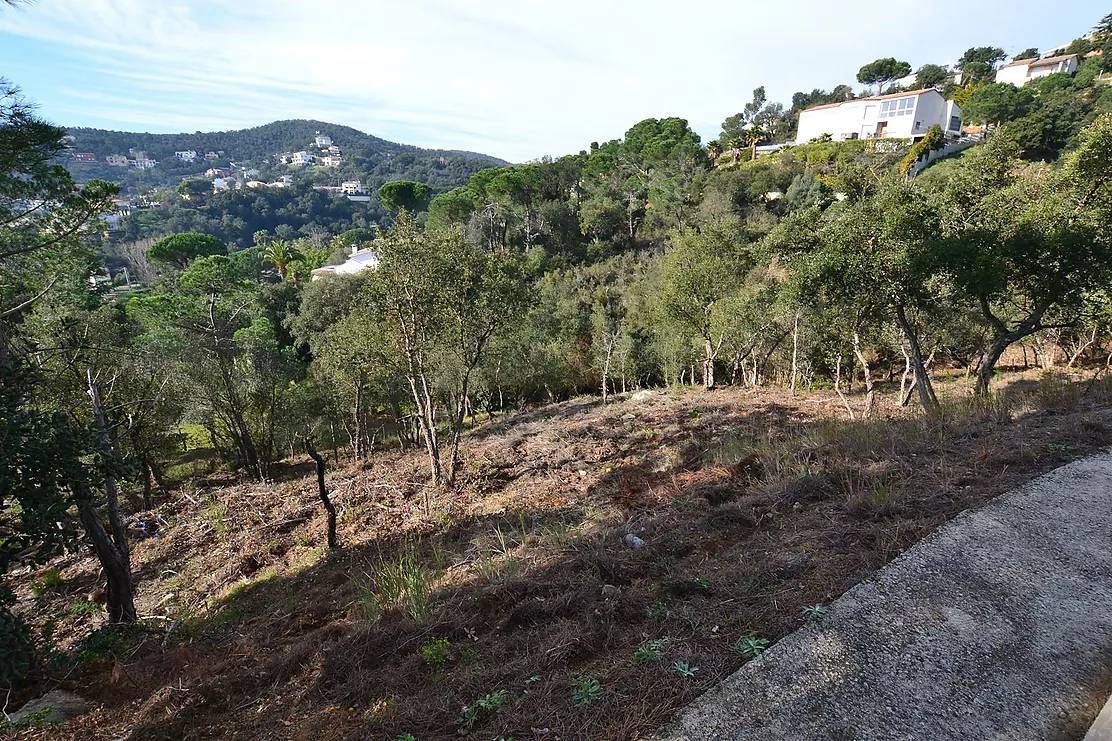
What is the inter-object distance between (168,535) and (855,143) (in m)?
61.7

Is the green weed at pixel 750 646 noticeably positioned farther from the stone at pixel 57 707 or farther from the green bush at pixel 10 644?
the stone at pixel 57 707

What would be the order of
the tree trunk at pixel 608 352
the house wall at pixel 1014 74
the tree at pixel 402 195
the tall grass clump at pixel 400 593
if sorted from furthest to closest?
the house wall at pixel 1014 74, the tree at pixel 402 195, the tree trunk at pixel 608 352, the tall grass clump at pixel 400 593

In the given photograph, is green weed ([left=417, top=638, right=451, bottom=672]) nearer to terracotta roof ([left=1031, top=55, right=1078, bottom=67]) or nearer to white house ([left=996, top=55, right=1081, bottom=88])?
white house ([left=996, top=55, right=1081, bottom=88])

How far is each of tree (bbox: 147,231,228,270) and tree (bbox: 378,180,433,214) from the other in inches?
892

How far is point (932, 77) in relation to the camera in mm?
75562

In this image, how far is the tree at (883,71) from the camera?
261 ft

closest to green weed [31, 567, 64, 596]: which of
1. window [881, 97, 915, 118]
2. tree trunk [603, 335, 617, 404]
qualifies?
tree trunk [603, 335, 617, 404]

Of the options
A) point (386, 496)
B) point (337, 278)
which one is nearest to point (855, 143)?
point (337, 278)

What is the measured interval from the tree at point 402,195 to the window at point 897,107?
58.5 m

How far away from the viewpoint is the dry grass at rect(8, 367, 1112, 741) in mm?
3928

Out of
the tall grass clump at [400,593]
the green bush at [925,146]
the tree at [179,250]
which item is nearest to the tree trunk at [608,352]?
the tall grass clump at [400,593]

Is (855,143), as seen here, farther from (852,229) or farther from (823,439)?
(823,439)

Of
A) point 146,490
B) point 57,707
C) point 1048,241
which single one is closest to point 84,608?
point 57,707

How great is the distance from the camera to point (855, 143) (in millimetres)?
50250
